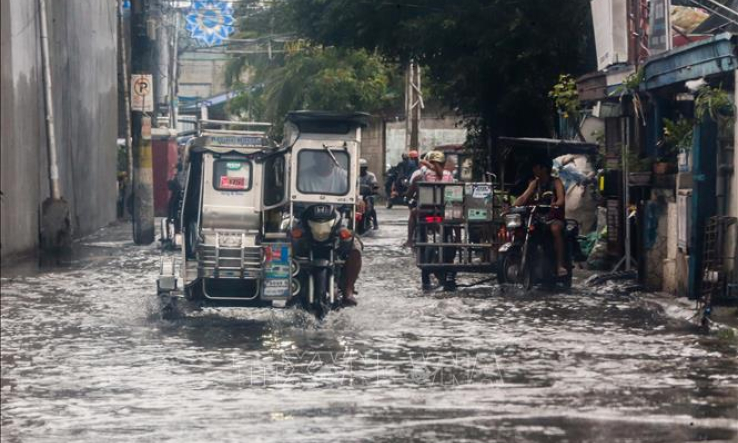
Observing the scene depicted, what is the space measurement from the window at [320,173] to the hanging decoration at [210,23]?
1488 inches

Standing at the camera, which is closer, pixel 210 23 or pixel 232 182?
pixel 232 182

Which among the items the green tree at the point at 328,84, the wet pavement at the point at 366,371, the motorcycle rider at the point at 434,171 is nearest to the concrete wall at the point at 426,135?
the green tree at the point at 328,84

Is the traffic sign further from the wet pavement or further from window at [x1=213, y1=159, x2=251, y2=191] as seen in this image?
window at [x1=213, y1=159, x2=251, y2=191]

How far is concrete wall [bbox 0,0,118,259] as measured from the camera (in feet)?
48.1

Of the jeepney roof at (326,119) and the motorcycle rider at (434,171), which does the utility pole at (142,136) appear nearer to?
the motorcycle rider at (434,171)

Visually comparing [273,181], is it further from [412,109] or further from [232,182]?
[412,109]

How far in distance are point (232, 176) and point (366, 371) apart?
374cm

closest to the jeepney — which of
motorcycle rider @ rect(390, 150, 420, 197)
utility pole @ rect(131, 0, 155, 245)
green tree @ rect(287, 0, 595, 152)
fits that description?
utility pole @ rect(131, 0, 155, 245)

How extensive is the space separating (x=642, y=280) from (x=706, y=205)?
7.53 ft

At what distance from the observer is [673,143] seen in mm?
15289

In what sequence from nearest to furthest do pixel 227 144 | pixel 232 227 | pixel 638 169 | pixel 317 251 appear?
1. pixel 317 251
2. pixel 232 227
3. pixel 227 144
4. pixel 638 169

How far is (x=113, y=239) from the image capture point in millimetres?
24812

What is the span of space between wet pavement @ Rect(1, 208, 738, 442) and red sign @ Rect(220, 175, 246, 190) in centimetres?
129

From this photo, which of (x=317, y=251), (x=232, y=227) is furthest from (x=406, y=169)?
(x=317, y=251)
